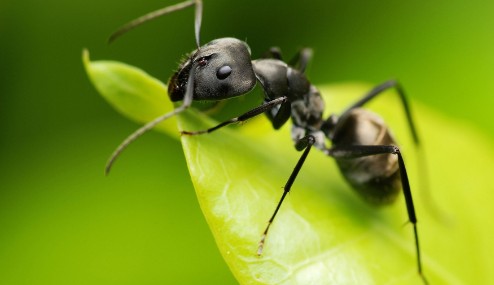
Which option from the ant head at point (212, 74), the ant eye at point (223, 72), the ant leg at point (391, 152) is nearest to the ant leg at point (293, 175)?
the ant leg at point (391, 152)

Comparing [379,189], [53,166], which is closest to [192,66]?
[379,189]

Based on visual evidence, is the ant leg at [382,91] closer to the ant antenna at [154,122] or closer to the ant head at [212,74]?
the ant head at [212,74]

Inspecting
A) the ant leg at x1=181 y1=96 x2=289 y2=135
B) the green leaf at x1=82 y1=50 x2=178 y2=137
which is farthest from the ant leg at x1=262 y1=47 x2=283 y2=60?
the green leaf at x1=82 y1=50 x2=178 y2=137

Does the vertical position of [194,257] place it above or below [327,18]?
below

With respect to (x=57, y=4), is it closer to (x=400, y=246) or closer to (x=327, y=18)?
(x=327, y=18)

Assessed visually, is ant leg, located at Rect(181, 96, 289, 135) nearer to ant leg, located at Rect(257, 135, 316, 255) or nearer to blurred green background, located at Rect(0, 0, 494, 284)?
ant leg, located at Rect(257, 135, 316, 255)
